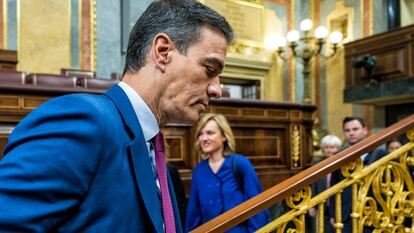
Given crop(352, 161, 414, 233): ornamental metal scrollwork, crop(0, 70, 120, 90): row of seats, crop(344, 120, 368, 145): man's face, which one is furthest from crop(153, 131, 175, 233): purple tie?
crop(0, 70, 120, 90): row of seats

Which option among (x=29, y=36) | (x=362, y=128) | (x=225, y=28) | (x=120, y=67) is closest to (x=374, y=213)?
(x=225, y=28)

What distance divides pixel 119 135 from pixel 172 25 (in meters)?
0.27

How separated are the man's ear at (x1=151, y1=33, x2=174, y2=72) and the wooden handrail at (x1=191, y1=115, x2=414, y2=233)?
0.62 metres

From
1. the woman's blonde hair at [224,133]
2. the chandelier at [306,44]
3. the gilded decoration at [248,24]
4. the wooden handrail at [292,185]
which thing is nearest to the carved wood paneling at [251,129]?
the woman's blonde hair at [224,133]

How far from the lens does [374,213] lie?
178 cm

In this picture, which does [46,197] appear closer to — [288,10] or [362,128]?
[362,128]

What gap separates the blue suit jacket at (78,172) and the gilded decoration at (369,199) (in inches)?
34.5

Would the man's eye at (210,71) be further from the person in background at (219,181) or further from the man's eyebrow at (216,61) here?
the person in background at (219,181)

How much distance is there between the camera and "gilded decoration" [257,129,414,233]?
60.3 inches

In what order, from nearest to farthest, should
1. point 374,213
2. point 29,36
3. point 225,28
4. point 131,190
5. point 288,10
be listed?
point 131,190 → point 225,28 → point 374,213 → point 29,36 → point 288,10

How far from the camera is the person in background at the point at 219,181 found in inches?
91.5

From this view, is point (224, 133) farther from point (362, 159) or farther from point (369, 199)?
point (369, 199)

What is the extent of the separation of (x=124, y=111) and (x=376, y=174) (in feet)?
4.65

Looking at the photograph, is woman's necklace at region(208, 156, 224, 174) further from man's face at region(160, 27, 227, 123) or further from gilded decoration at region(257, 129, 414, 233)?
man's face at region(160, 27, 227, 123)
